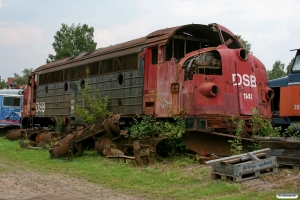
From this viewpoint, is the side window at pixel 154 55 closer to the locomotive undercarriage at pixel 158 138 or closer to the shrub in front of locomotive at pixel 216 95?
the shrub in front of locomotive at pixel 216 95

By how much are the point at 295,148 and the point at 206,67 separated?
11.9 ft

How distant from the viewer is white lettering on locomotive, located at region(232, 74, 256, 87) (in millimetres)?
11328

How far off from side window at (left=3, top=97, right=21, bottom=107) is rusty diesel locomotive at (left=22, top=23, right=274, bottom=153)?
12.5 metres

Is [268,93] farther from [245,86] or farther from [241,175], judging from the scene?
[241,175]

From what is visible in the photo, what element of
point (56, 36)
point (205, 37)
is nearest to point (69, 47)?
point (56, 36)

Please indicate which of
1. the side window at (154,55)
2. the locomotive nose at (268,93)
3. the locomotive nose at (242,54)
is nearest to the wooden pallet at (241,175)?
the locomotive nose at (242,54)

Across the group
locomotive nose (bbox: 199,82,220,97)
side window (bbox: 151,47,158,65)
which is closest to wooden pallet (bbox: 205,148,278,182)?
locomotive nose (bbox: 199,82,220,97)

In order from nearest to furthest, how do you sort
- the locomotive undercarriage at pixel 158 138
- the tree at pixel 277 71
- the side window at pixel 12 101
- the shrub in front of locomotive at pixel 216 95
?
the locomotive undercarriage at pixel 158 138, the shrub in front of locomotive at pixel 216 95, the side window at pixel 12 101, the tree at pixel 277 71

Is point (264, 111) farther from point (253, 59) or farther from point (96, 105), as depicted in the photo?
point (96, 105)

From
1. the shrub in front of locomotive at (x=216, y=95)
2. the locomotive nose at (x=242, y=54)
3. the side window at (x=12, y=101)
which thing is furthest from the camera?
the side window at (x=12, y=101)

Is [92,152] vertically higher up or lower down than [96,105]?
lower down

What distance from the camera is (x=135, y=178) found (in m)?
8.98

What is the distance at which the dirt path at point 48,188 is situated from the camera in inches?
290

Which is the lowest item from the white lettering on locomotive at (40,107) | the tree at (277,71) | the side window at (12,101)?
the white lettering on locomotive at (40,107)
